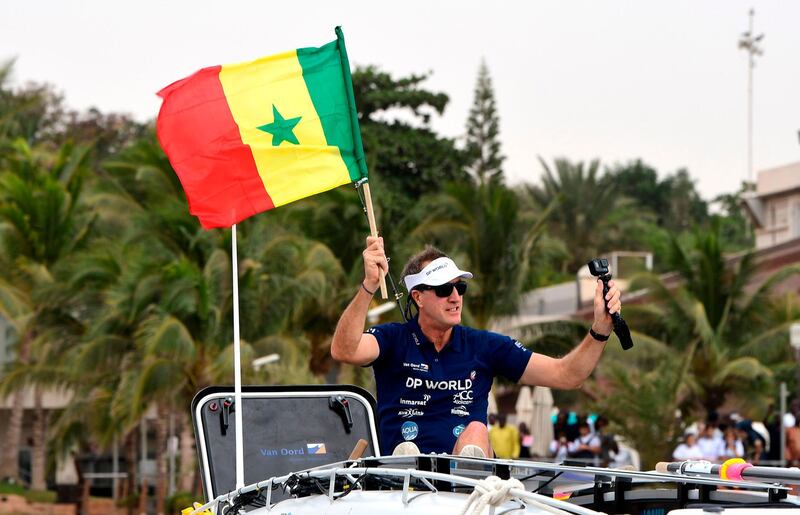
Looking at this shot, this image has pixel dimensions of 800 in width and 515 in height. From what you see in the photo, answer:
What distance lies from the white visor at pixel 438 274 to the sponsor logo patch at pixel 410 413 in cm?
60

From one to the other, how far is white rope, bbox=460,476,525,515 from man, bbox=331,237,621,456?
2.20 m

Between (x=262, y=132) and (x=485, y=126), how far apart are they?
→ 59216 mm

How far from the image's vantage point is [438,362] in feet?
24.2

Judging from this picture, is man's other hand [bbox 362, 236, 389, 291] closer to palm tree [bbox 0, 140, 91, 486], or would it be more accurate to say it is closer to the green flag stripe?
the green flag stripe

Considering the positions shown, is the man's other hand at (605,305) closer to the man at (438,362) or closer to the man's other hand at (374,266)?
the man at (438,362)

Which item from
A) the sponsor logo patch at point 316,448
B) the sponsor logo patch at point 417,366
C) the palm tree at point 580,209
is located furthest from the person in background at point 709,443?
the palm tree at point 580,209

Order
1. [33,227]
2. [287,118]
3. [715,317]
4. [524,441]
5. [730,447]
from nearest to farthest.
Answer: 1. [287,118]
2. [730,447]
3. [524,441]
4. [715,317]
5. [33,227]

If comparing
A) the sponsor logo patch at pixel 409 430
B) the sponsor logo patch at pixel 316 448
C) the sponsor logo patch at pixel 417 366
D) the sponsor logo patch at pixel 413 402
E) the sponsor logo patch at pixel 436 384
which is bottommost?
the sponsor logo patch at pixel 316 448

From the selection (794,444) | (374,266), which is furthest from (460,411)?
(794,444)

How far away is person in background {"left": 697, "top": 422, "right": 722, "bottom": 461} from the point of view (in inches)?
837

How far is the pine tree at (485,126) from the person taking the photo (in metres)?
65.4

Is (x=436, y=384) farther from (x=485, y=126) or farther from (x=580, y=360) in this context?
(x=485, y=126)

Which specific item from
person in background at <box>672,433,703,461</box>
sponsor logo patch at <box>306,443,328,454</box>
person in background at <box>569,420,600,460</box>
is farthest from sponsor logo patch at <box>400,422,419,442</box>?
person in background at <box>569,420,600,460</box>

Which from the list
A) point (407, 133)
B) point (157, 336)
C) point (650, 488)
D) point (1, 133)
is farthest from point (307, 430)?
point (407, 133)
